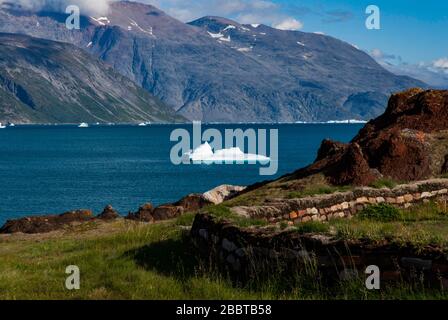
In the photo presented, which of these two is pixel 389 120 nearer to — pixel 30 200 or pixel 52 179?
pixel 30 200

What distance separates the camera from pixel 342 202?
71.5 ft

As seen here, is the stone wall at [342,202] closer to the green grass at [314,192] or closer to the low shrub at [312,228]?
the green grass at [314,192]

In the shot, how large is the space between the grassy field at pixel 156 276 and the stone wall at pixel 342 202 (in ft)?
5.57

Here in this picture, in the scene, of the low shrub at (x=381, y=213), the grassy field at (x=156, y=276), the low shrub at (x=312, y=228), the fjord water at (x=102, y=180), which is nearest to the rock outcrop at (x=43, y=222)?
the grassy field at (x=156, y=276)

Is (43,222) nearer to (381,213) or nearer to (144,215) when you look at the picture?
(144,215)

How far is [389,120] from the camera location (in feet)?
109

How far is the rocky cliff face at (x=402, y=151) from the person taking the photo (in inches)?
1016

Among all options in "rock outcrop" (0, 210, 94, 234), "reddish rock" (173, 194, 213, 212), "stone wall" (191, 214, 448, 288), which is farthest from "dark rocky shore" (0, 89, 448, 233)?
"rock outcrop" (0, 210, 94, 234)

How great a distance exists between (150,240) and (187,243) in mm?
2201

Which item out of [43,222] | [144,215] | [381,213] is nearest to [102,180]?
[43,222]

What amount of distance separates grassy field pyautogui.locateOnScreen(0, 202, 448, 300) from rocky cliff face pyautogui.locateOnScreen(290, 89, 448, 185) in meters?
5.10

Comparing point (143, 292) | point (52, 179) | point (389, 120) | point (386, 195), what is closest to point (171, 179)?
point (52, 179)
